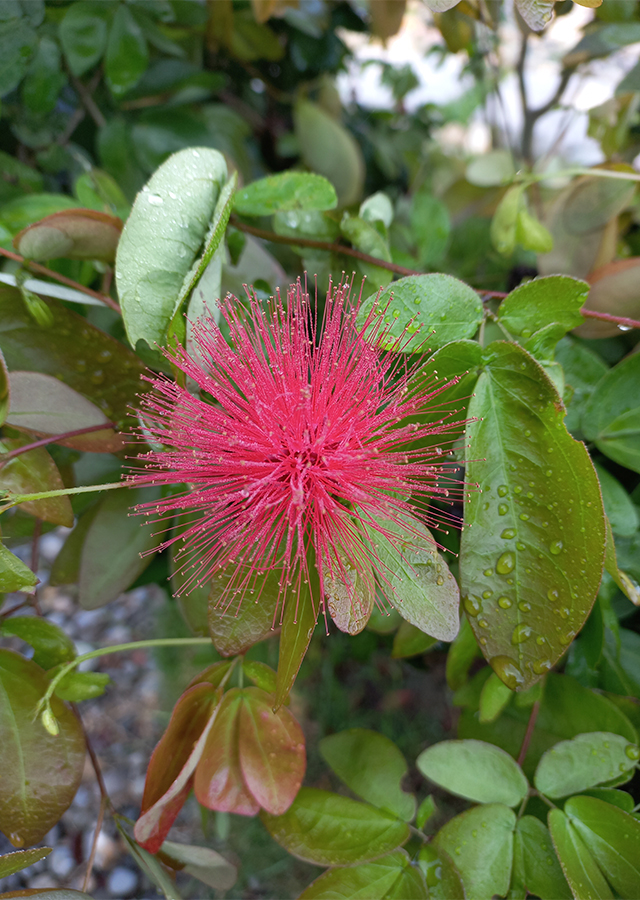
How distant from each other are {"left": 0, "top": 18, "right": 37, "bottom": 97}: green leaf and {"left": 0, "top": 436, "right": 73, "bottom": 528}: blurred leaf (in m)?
0.50

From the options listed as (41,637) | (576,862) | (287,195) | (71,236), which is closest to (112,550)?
(41,637)

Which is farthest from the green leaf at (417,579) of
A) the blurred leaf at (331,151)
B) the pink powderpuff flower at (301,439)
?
the blurred leaf at (331,151)

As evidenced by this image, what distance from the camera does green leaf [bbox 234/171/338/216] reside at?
23.5 inches

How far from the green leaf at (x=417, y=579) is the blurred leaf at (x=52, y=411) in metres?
0.28

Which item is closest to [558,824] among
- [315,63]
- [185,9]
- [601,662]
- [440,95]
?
[601,662]

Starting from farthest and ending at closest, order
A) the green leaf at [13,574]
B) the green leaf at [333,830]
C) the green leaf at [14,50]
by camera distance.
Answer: the green leaf at [14,50], the green leaf at [333,830], the green leaf at [13,574]

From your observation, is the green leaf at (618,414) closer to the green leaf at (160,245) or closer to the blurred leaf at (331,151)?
the green leaf at (160,245)

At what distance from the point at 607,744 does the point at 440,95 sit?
6.04 ft

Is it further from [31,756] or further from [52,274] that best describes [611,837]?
[52,274]

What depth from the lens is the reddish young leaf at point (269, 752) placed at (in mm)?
523

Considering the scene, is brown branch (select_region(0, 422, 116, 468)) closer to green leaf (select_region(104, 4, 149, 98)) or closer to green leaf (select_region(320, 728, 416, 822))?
green leaf (select_region(320, 728, 416, 822))

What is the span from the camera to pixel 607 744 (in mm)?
560

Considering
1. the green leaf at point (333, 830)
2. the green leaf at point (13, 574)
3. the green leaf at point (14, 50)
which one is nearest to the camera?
the green leaf at point (13, 574)

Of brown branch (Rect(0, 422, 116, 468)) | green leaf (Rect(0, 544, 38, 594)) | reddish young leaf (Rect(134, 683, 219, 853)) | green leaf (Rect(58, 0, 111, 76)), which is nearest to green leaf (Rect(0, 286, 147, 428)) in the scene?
brown branch (Rect(0, 422, 116, 468))
